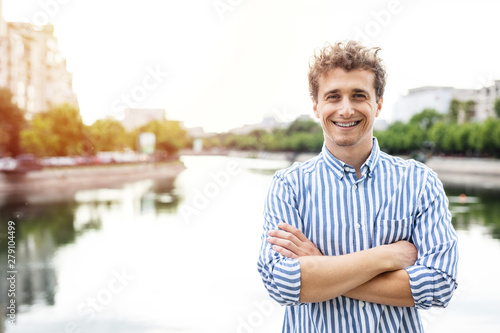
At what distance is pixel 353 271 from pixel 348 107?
1.78ft

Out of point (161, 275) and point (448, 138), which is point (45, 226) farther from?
point (448, 138)

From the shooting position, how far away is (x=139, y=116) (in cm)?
12619

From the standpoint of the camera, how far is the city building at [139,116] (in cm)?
11316

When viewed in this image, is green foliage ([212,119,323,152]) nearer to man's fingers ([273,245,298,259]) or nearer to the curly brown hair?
the curly brown hair

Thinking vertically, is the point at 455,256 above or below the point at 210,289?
above

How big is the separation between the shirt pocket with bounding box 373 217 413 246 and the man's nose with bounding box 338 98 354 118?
0.38 metres

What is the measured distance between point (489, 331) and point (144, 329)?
334 cm

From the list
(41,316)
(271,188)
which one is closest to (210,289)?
(41,316)

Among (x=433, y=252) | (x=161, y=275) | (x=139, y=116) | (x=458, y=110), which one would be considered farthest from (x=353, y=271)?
(x=139, y=116)

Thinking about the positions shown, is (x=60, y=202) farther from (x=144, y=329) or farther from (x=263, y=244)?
(x=263, y=244)

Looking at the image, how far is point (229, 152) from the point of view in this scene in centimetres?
14025

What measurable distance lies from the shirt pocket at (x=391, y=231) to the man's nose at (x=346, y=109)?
376 millimetres

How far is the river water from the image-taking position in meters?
5.64

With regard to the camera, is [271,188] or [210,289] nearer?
[271,188]
